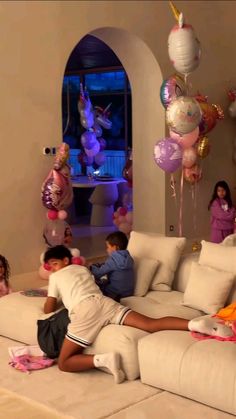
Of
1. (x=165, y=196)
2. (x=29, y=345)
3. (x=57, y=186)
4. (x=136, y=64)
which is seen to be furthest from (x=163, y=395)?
(x=136, y=64)

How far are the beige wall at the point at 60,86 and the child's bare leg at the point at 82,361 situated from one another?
2.99 metres

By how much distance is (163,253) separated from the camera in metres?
5.43

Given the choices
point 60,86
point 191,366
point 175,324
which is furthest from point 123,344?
point 60,86

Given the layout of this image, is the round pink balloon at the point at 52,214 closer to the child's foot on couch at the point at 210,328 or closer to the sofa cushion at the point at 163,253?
the sofa cushion at the point at 163,253

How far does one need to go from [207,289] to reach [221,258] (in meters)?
0.31

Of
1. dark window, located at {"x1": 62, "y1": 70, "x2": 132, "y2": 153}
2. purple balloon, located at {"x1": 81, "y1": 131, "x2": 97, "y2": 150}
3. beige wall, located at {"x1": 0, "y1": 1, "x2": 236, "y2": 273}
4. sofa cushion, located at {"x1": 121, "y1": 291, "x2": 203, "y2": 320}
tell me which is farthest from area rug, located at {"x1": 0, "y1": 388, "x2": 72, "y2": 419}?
dark window, located at {"x1": 62, "y1": 70, "x2": 132, "y2": 153}

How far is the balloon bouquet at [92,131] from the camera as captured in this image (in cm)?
1084

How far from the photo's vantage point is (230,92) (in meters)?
9.65

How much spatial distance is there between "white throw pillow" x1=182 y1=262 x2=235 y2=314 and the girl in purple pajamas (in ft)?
10.3

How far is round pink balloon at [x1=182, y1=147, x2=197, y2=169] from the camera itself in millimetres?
7728

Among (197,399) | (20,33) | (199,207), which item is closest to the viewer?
(197,399)

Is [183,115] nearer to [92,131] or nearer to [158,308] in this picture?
[158,308]

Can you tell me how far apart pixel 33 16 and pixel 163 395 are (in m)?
4.73

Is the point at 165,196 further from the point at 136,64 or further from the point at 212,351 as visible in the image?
the point at 212,351
